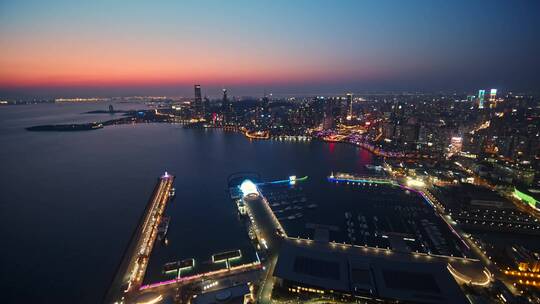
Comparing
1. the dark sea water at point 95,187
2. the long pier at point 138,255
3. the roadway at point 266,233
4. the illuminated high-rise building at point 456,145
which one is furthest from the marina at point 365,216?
the illuminated high-rise building at point 456,145

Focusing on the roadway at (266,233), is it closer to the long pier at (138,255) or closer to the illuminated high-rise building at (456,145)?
the long pier at (138,255)

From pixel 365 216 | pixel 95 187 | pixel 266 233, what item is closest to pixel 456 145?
pixel 365 216

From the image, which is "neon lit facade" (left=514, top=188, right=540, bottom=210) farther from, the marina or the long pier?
the long pier

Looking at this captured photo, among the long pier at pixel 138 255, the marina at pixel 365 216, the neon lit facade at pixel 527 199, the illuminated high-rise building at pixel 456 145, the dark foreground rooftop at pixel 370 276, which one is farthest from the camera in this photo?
the illuminated high-rise building at pixel 456 145

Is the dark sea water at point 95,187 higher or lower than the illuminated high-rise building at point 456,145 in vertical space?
lower

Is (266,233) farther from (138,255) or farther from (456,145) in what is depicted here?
(456,145)

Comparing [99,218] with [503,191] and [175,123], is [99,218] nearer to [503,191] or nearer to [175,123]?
[503,191]
